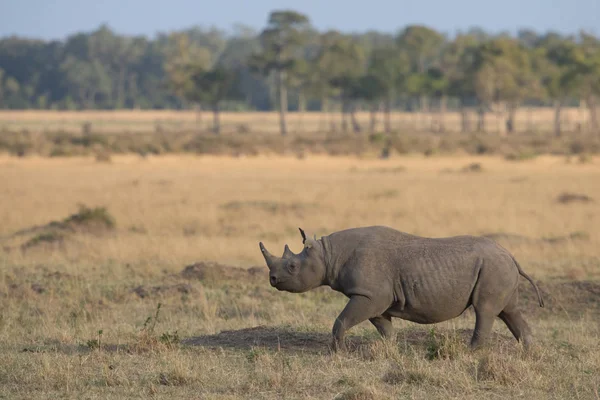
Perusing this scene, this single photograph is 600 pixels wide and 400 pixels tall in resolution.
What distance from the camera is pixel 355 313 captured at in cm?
855

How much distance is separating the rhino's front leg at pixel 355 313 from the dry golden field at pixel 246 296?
0.22m

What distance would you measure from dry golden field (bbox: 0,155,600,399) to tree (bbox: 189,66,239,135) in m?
47.5

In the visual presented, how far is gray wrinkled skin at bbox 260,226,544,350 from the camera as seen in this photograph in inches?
338

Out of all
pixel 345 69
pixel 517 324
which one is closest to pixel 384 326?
pixel 517 324

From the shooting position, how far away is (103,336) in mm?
10008

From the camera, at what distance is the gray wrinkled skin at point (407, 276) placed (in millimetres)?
8586

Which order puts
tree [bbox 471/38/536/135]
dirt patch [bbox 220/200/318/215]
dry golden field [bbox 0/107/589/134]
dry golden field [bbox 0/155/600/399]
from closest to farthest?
dry golden field [bbox 0/155/600/399]
dirt patch [bbox 220/200/318/215]
tree [bbox 471/38/536/135]
dry golden field [bbox 0/107/589/134]

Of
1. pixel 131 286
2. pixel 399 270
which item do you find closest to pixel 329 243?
pixel 399 270

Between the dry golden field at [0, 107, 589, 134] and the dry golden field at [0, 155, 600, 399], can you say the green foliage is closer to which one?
the dry golden field at [0, 107, 589, 134]

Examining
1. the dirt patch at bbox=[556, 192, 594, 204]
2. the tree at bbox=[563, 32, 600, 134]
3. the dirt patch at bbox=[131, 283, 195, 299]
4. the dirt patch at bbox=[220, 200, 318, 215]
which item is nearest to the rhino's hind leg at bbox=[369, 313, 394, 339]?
the dirt patch at bbox=[131, 283, 195, 299]

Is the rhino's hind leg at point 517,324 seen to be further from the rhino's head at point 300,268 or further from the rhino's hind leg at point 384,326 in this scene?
the rhino's head at point 300,268

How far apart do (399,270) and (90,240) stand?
10914mm

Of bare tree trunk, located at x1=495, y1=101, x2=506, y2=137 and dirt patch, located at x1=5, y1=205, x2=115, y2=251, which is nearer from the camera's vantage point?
dirt patch, located at x1=5, y1=205, x2=115, y2=251

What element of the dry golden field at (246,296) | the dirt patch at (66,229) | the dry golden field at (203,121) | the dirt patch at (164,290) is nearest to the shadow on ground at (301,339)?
the dry golden field at (246,296)
